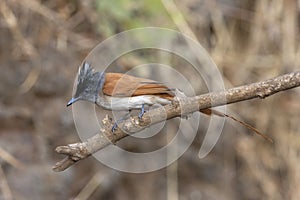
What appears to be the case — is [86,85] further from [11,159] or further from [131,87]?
[11,159]

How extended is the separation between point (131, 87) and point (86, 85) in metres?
0.18

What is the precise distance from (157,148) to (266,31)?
50.9 inches

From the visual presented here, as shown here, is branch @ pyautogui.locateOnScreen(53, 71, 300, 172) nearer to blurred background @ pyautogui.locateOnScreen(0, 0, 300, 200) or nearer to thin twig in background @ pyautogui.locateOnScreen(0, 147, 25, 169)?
blurred background @ pyautogui.locateOnScreen(0, 0, 300, 200)

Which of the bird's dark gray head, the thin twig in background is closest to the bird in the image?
the bird's dark gray head

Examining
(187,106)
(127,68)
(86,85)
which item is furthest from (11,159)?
(187,106)

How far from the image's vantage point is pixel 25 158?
4.45m

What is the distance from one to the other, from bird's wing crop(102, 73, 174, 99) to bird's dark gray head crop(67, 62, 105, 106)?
0.15 ft

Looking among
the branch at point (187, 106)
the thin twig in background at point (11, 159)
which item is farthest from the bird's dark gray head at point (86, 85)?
the thin twig in background at point (11, 159)

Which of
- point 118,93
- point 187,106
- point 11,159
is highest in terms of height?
point 11,159

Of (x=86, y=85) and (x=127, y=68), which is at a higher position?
(x=127, y=68)

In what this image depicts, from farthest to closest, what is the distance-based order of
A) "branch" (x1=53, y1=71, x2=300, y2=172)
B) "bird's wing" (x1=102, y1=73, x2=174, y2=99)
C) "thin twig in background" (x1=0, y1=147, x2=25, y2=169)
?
"thin twig in background" (x1=0, y1=147, x2=25, y2=169), "bird's wing" (x1=102, y1=73, x2=174, y2=99), "branch" (x1=53, y1=71, x2=300, y2=172)

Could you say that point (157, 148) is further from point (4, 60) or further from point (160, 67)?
point (4, 60)

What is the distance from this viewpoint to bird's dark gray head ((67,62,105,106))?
91.5 inches

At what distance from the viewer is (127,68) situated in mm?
4449
